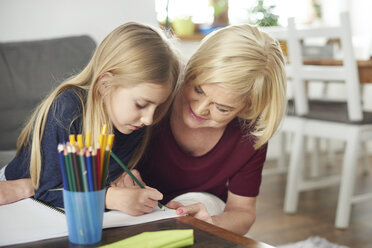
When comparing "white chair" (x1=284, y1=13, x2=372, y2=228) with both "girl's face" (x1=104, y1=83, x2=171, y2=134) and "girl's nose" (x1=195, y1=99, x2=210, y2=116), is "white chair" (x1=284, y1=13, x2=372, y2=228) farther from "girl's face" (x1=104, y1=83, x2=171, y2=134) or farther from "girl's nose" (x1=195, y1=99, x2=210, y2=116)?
"girl's face" (x1=104, y1=83, x2=171, y2=134)

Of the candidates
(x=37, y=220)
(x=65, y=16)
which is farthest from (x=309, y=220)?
(x=37, y=220)

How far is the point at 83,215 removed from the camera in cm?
83

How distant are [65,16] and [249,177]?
1.00m

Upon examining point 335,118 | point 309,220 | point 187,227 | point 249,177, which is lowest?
point 309,220

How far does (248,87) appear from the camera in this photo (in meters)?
1.22

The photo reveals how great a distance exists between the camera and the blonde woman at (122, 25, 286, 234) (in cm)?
120

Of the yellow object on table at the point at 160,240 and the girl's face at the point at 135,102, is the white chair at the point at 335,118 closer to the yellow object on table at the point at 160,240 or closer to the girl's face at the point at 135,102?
the girl's face at the point at 135,102

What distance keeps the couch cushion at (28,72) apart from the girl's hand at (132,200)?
0.80m

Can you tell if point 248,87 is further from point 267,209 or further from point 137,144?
point 267,209

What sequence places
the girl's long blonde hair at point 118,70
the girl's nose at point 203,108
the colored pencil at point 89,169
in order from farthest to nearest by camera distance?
the girl's nose at point 203,108 → the girl's long blonde hair at point 118,70 → the colored pencil at point 89,169

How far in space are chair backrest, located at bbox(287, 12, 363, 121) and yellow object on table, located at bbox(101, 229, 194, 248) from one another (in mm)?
1864

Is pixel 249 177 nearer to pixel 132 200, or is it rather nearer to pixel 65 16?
pixel 132 200

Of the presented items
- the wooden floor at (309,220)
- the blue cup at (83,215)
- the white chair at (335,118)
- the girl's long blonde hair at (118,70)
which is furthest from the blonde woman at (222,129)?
the white chair at (335,118)

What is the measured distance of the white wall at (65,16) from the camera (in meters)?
1.83
